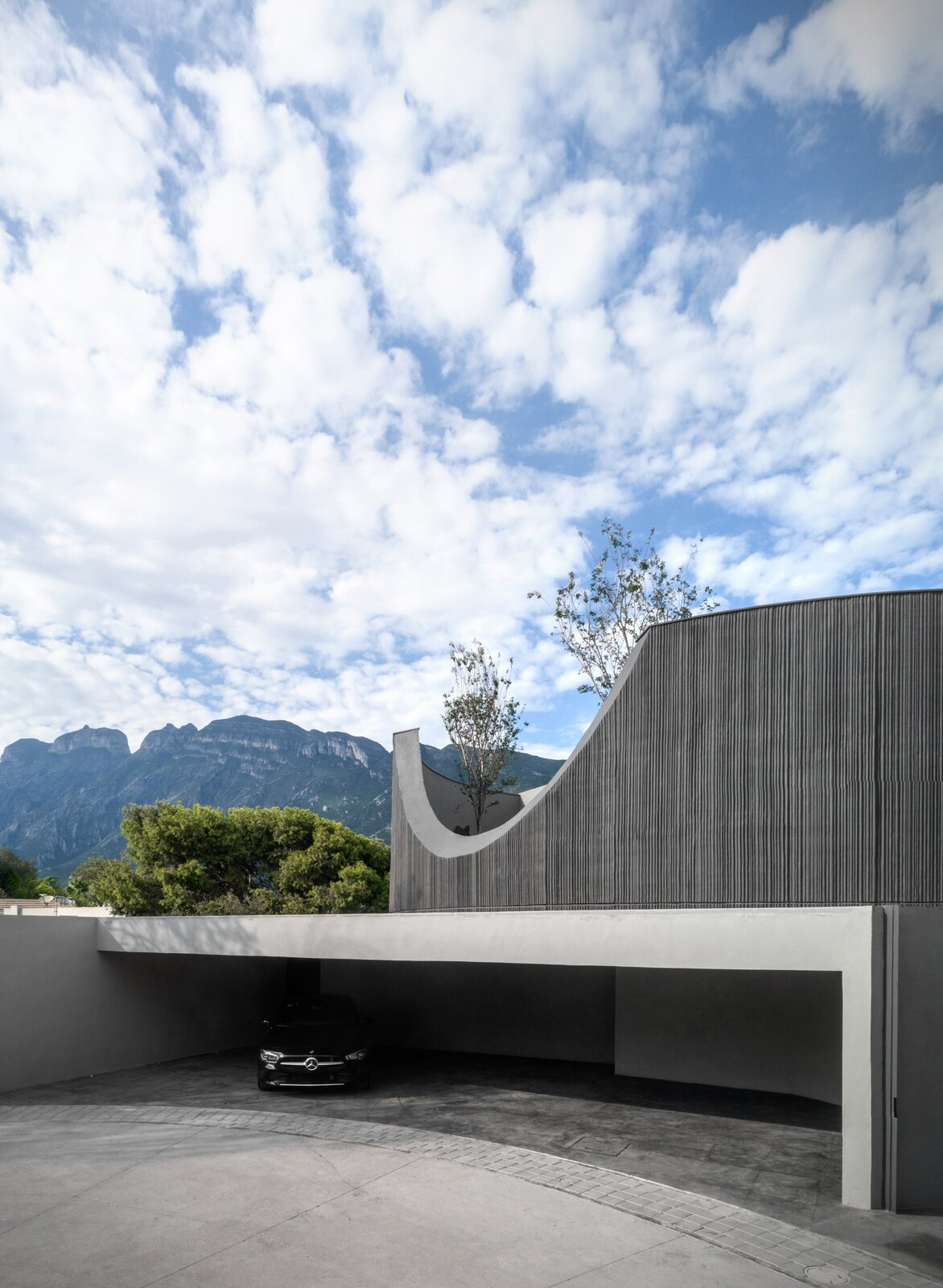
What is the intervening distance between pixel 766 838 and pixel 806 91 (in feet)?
31.1

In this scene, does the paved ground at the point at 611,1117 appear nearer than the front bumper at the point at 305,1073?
Yes

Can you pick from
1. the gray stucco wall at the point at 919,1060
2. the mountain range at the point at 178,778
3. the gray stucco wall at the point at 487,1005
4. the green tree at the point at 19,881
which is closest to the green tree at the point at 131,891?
the gray stucco wall at the point at 487,1005

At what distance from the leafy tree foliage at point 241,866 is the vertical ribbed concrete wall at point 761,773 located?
16104mm

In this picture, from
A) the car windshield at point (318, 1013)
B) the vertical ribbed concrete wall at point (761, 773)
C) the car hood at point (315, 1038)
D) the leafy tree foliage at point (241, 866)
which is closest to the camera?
the vertical ribbed concrete wall at point (761, 773)

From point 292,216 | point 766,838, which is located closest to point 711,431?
point 292,216

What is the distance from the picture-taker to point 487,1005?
48.1ft

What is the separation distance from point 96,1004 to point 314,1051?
355cm

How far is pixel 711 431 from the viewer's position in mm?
18797

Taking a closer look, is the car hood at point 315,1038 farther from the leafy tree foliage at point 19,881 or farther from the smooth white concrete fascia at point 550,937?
the leafy tree foliage at point 19,881

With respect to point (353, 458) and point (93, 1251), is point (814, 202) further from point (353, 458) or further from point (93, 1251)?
point (93, 1251)

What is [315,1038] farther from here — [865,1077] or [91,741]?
[91,741]

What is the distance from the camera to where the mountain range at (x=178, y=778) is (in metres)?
91.4

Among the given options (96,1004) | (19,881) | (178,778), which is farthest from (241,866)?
(178,778)

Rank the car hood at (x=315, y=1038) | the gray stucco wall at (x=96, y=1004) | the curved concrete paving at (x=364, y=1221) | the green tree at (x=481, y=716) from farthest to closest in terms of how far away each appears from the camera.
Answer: the green tree at (x=481, y=716) → the gray stucco wall at (x=96, y=1004) → the car hood at (x=315, y=1038) → the curved concrete paving at (x=364, y=1221)
